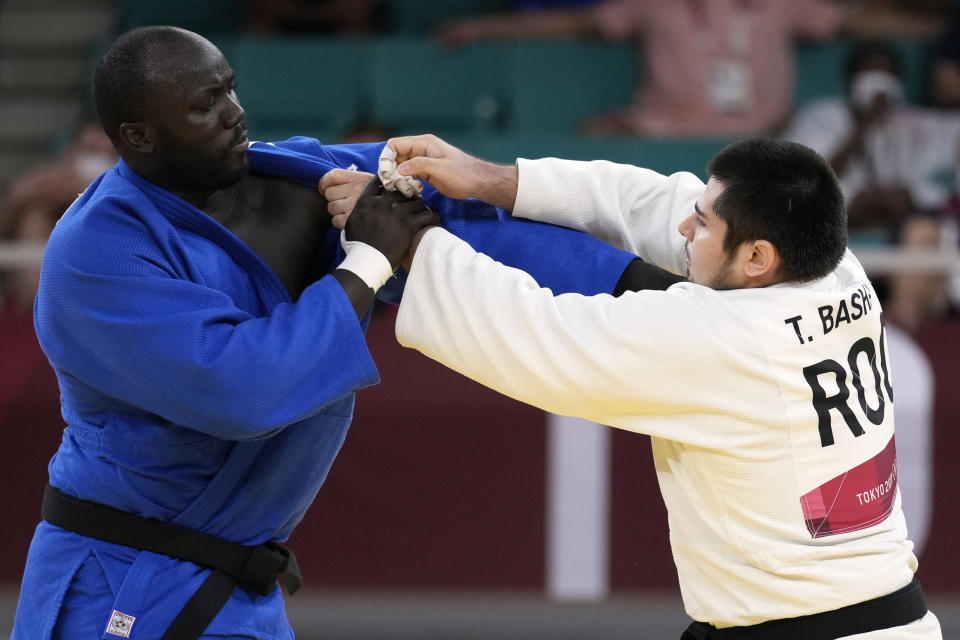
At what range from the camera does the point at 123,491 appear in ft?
6.62

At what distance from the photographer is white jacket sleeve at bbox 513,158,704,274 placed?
7.39 ft

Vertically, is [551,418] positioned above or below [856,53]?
below

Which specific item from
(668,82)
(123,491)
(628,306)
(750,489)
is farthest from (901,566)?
(668,82)

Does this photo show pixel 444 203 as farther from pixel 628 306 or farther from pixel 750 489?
pixel 750 489

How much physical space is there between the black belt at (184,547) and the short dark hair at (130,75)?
64 cm

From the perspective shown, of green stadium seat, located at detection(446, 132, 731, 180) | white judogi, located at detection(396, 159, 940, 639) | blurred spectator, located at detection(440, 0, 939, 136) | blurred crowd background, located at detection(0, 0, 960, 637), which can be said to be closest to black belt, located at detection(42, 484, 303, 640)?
white judogi, located at detection(396, 159, 940, 639)

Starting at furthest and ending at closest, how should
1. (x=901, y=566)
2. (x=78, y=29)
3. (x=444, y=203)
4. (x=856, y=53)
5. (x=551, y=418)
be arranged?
(x=78, y=29) < (x=856, y=53) < (x=551, y=418) < (x=444, y=203) < (x=901, y=566)

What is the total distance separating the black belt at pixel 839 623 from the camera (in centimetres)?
202

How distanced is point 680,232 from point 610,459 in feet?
7.98

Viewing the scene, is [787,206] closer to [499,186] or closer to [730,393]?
[730,393]

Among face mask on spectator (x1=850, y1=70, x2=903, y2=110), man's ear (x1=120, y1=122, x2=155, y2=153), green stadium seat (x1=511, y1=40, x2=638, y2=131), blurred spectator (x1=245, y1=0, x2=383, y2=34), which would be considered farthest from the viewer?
blurred spectator (x1=245, y1=0, x2=383, y2=34)

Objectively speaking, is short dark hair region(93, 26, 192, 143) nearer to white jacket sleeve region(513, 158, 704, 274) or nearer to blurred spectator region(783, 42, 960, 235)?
white jacket sleeve region(513, 158, 704, 274)

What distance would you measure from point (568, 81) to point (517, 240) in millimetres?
4143

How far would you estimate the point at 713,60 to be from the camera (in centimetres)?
603
